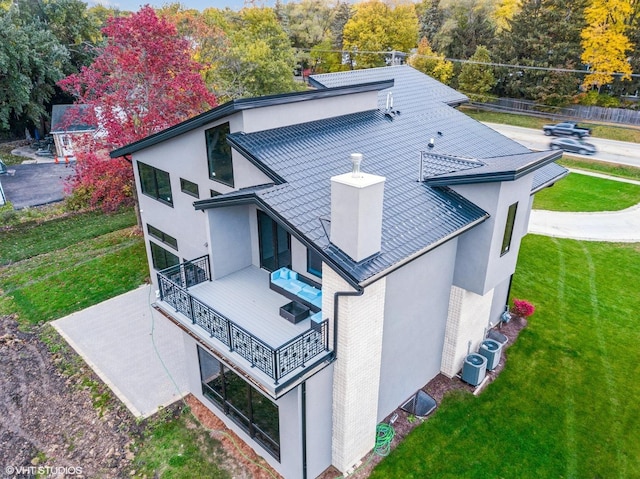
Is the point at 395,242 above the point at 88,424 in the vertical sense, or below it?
above

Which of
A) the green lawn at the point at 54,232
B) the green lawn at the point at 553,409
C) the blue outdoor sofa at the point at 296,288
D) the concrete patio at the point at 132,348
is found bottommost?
the green lawn at the point at 54,232

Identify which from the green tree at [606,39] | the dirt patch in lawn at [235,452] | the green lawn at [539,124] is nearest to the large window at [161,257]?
the dirt patch in lawn at [235,452]

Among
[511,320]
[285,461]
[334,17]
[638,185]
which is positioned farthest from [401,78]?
[334,17]

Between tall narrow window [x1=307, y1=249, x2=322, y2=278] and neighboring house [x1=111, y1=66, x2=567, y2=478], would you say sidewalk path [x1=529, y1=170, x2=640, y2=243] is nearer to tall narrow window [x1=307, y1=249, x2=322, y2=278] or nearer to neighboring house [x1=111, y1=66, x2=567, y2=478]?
neighboring house [x1=111, y1=66, x2=567, y2=478]

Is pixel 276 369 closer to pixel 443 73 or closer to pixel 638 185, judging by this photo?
pixel 638 185

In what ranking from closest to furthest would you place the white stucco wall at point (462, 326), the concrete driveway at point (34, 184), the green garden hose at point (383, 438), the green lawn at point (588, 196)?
1. the green garden hose at point (383, 438)
2. the white stucco wall at point (462, 326)
3. the green lawn at point (588, 196)
4. the concrete driveway at point (34, 184)

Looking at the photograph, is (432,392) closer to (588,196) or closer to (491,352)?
(491,352)

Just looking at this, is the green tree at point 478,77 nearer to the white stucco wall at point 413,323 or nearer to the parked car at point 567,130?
the parked car at point 567,130
